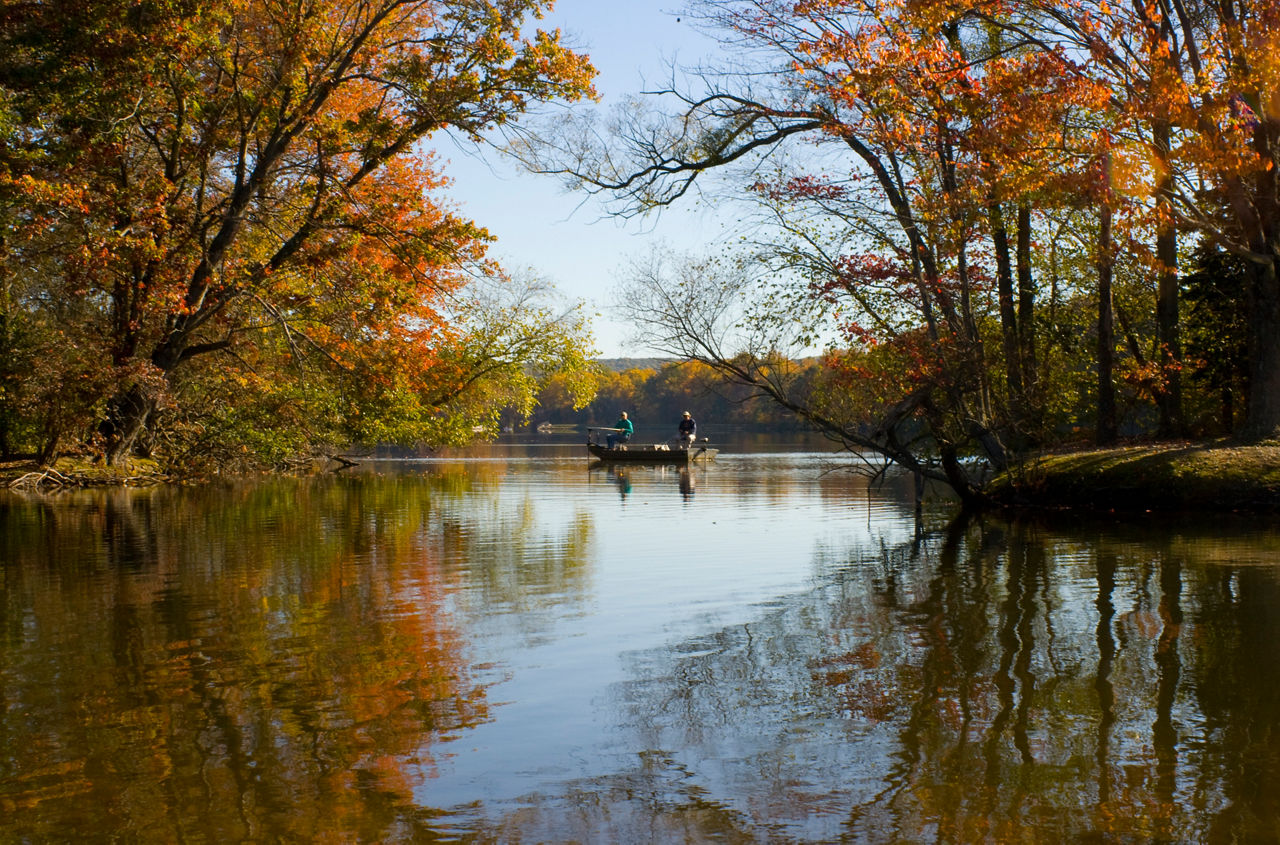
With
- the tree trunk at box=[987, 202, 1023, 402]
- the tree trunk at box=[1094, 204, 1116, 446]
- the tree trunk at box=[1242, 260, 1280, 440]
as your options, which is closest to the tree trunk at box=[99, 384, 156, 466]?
the tree trunk at box=[987, 202, 1023, 402]

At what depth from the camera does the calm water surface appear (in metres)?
4.57

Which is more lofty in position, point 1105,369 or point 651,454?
point 1105,369

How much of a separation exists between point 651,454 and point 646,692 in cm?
3522

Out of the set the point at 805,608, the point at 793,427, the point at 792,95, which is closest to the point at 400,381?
the point at 792,95

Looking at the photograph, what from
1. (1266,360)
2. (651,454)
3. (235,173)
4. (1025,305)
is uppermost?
(235,173)

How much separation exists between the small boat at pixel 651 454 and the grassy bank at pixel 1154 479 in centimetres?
2192

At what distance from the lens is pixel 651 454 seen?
41688 millimetres

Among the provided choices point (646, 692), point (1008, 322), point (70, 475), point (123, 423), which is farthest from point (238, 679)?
point (123, 423)

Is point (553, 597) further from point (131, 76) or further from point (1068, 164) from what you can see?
point (131, 76)

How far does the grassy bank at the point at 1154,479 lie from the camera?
16406 millimetres

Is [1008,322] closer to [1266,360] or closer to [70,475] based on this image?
[1266,360]

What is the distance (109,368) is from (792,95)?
48.4 ft

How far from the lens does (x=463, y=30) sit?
2200 centimetres

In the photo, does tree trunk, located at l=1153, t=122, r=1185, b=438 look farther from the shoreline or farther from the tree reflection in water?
the tree reflection in water
